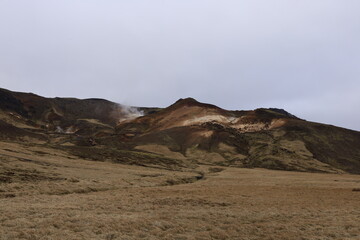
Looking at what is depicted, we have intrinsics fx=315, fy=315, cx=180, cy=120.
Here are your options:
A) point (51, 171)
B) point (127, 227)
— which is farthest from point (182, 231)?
point (51, 171)

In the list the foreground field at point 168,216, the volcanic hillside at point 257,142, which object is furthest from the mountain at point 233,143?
the foreground field at point 168,216

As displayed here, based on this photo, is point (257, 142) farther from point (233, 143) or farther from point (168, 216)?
point (168, 216)

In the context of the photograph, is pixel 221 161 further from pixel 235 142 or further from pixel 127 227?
pixel 127 227

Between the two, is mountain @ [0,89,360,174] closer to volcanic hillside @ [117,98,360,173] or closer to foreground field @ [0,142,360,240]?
volcanic hillside @ [117,98,360,173]

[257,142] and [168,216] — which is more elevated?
[257,142]

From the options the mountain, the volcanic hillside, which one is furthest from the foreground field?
the volcanic hillside

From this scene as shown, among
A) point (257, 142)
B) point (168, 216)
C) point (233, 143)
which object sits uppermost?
point (257, 142)

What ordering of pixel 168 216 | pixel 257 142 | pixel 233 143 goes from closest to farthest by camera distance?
pixel 168 216 < pixel 233 143 < pixel 257 142

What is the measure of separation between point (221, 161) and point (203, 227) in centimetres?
9968

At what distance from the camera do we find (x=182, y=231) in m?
18.8

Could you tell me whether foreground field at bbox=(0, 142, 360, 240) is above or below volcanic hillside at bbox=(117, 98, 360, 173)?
below

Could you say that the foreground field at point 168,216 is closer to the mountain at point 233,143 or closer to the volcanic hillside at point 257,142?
the mountain at point 233,143

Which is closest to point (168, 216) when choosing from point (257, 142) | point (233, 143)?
point (233, 143)

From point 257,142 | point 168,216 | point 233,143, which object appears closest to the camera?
point 168,216
